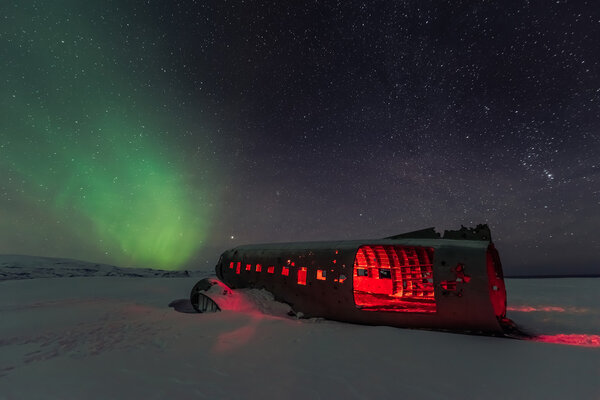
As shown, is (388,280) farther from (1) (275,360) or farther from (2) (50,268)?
(2) (50,268)

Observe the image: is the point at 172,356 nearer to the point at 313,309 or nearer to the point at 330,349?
the point at 330,349

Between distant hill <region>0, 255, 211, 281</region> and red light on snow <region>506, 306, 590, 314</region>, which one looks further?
distant hill <region>0, 255, 211, 281</region>

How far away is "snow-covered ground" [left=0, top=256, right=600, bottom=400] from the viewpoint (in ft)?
22.1

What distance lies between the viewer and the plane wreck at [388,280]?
11109 millimetres

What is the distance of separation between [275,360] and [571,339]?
1192cm

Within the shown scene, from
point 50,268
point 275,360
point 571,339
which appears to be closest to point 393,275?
point 571,339

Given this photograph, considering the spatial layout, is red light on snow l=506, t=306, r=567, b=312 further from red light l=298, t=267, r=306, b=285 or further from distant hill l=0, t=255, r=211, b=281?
distant hill l=0, t=255, r=211, b=281

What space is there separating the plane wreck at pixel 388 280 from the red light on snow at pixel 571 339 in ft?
4.53

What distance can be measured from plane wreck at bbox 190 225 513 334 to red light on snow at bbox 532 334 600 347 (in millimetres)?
1382

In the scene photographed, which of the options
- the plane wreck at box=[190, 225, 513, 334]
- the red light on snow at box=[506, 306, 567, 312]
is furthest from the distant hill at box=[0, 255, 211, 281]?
the red light on snow at box=[506, 306, 567, 312]

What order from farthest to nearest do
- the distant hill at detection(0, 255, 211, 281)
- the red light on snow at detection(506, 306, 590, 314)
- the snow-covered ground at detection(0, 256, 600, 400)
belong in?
the distant hill at detection(0, 255, 211, 281) → the red light on snow at detection(506, 306, 590, 314) → the snow-covered ground at detection(0, 256, 600, 400)

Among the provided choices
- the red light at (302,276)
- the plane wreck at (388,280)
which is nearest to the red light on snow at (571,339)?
the plane wreck at (388,280)

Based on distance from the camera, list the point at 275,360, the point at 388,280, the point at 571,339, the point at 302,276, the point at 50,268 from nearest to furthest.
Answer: the point at 275,360 < the point at 571,339 < the point at 302,276 < the point at 388,280 < the point at 50,268

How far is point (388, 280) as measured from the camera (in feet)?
71.9
